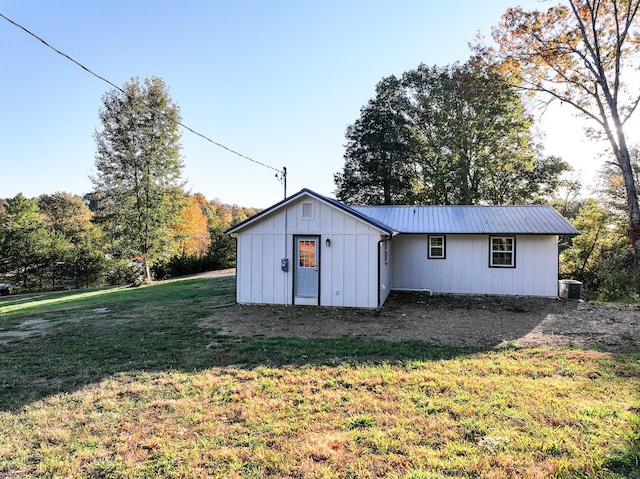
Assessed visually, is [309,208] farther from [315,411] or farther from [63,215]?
[63,215]

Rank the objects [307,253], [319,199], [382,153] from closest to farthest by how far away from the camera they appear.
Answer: [319,199], [307,253], [382,153]

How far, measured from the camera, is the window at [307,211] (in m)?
10.3

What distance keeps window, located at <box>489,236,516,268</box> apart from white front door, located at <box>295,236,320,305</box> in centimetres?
648

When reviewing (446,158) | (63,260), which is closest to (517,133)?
(446,158)

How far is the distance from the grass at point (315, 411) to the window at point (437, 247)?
6737 millimetres

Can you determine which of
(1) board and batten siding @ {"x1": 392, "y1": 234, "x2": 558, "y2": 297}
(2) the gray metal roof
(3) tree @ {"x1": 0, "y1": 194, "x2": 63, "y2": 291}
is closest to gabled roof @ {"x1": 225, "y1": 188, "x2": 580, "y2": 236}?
(2) the gray metal roof

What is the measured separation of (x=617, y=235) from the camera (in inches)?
670

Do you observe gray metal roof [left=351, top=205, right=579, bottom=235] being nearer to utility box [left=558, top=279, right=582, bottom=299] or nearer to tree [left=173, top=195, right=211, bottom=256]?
utility box [left=558, top=279, right=582, bottom=299]

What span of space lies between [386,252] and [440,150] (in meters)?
15.7

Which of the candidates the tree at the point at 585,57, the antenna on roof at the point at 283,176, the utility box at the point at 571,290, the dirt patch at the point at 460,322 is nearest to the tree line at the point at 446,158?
the tree at the point at 585,57

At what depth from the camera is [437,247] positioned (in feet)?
42.2

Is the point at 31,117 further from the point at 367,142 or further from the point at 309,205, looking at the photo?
the point at 367,142

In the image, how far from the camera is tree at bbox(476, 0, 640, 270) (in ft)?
39.8

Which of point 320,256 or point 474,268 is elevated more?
point 320,256
